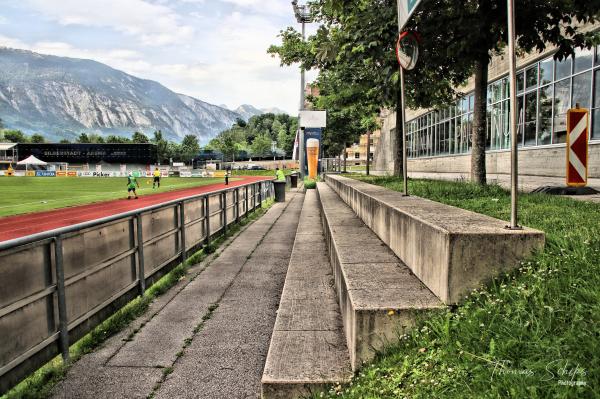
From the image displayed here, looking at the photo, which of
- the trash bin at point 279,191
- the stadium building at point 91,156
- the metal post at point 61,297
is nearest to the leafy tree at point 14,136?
the stadium building at point 91,156

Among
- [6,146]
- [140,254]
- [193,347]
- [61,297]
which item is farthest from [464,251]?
[6,146]

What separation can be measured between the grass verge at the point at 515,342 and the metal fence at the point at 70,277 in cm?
254

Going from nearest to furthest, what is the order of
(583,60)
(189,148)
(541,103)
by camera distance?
1. (583,60)
2. (541,103)
3. (189,148)

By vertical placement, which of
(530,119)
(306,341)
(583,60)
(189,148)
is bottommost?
(306,341)

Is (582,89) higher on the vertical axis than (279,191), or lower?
higher

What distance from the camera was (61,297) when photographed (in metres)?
3.95

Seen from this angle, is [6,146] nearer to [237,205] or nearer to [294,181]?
[294,181]

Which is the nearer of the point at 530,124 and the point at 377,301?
the point at 377,301

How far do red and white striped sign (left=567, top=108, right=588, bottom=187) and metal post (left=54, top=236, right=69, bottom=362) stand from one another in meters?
5.87

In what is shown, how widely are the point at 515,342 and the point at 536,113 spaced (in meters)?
19.1

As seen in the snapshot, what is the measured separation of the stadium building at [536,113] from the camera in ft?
48.3

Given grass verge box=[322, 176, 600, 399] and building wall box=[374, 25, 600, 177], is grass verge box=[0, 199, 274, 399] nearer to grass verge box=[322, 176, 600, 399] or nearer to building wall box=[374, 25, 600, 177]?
grass verge box=[322, 176, 600, 399]

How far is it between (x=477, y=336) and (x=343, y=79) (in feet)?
45.4

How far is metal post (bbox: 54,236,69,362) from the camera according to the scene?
391 cm
